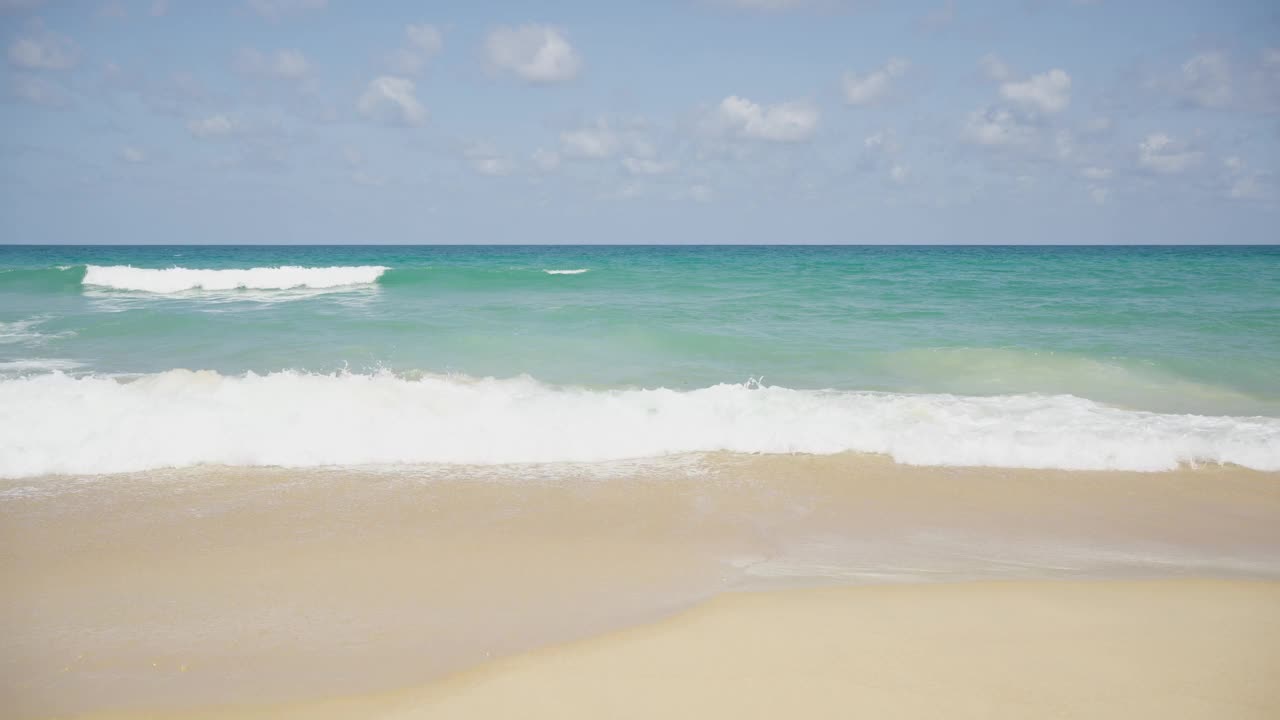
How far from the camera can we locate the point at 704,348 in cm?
1263

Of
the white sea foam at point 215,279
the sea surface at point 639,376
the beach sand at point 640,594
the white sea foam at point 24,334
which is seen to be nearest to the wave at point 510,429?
the sea surface at point 639,376

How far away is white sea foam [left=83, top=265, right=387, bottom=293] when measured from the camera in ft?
82.4

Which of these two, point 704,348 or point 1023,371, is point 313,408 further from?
point 1023,371

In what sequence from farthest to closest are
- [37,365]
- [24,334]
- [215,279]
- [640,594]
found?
[215,279], [24,334], [37,365], [640,594]

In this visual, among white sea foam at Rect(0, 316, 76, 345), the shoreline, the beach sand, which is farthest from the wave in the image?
white sea foam at Rect(0, 316, 76, 345)

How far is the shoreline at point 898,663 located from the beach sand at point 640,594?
0.01 metres

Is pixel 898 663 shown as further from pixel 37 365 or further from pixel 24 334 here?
pixel 24 334

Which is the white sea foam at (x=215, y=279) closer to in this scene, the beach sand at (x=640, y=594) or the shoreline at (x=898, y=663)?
the beach sand at (x=640, y=594)

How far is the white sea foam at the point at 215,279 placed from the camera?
25.1 meters

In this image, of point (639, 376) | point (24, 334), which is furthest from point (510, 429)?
point (24, 334)

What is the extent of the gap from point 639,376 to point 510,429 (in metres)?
3.90

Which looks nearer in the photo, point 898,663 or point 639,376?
point 898,663

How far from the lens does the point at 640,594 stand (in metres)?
4.14

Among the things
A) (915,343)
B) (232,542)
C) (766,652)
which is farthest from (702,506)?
(915,343)
